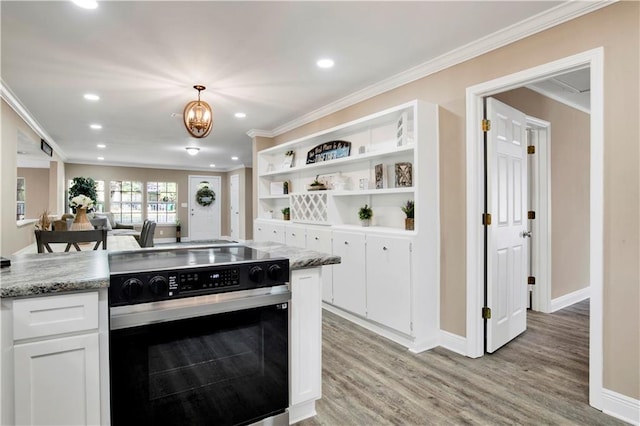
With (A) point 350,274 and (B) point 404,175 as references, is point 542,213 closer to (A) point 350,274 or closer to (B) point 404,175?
(B) point 404,175

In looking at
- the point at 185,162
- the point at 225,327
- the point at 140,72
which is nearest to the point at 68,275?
the point at 225,327

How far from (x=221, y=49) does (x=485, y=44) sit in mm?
2097

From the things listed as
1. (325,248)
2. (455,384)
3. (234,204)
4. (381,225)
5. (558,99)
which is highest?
(558,99)

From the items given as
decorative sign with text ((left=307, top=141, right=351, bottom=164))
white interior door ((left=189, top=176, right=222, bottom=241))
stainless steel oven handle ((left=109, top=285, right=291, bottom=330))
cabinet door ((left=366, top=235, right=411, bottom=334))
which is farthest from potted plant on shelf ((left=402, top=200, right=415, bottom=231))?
white interior door ((left=189, top=176, right=222, bottom=241))

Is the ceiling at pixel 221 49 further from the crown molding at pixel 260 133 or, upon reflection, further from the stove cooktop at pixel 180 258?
the stove cooktop at pixel 180 258

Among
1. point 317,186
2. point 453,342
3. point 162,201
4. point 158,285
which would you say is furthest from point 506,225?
point 162,201

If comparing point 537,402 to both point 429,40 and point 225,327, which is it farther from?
point 429,40

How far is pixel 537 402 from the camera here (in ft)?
6.81

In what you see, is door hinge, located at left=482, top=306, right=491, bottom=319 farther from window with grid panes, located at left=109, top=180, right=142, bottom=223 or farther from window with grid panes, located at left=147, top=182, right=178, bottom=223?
window with grid panes, located at left=109, top=180, right=142, bottom=223

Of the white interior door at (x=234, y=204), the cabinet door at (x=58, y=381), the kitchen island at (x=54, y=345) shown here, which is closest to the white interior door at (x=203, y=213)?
the white interior door at (x=234, y=204)

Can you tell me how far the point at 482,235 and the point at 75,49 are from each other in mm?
3656

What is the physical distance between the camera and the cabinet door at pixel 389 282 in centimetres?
284

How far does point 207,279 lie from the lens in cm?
148

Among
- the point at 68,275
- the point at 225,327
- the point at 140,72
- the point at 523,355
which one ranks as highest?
the point at 140,72
